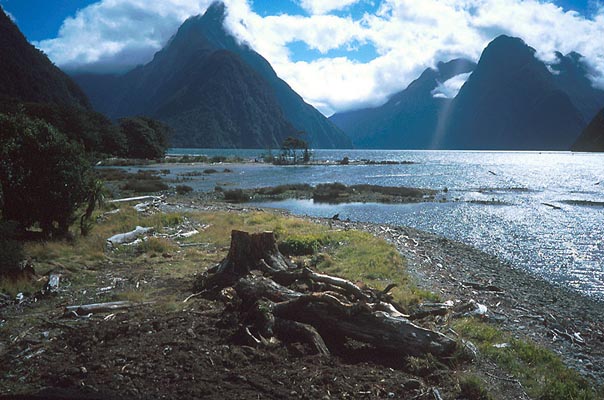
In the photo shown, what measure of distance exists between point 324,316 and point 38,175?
14.4 m

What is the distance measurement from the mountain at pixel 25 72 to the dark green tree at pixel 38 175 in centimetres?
13459

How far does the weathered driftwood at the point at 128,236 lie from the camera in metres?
18.4

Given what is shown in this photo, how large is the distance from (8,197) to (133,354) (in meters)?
12.2

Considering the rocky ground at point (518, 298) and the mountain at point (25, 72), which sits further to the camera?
the mountain at point (25, 72)

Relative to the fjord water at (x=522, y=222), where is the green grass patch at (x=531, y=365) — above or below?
above

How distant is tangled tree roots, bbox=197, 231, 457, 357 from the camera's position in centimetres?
831

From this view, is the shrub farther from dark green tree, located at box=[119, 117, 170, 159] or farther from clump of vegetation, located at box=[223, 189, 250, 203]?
dark green tree, located at box=[119, 117, 170, 159]

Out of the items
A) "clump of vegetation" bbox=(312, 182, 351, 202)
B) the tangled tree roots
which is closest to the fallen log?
the tangled tree roots

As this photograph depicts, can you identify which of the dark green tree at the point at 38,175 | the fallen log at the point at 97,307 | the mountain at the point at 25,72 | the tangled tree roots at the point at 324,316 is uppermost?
the mountain at the point at 25,72

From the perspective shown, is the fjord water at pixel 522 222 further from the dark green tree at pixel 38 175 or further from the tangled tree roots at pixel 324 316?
the dark green tree at pixel 38 175

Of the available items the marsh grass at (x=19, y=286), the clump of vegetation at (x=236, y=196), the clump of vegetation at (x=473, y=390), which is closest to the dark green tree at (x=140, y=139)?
the clump of vegetation at (x=236, y=196)

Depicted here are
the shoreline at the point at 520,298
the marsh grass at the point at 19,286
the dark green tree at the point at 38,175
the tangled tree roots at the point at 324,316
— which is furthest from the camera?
the dark green tree at the point at 38,175

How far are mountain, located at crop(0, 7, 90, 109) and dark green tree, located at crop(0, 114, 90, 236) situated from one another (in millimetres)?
134593

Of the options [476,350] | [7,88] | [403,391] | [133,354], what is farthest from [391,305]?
[7,88]
